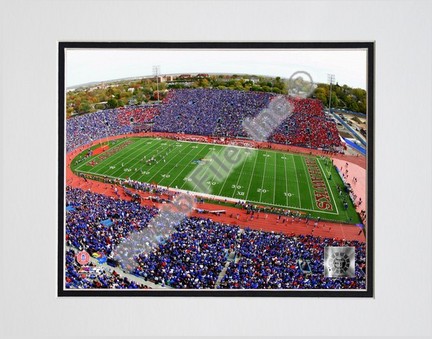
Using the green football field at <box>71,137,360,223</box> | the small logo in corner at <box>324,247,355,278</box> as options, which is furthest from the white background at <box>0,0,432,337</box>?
the green football field at <box>71,137,360,223</box>

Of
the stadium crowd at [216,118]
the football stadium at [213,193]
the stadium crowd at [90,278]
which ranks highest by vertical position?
the stadium crowd at [216,118]

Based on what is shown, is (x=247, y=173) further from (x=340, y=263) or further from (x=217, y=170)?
(x=340, y=263)

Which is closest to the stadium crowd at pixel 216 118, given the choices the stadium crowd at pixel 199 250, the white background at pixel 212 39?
the white background at pixel 212 39

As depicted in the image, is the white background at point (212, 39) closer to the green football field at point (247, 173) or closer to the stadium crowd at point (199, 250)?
the stadium crowd at point (199, 250)

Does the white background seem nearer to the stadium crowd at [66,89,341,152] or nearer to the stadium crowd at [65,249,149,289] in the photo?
the stadium crowd at [65,249,149,289]
